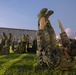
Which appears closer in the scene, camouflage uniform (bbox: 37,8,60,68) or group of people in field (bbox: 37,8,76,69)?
group of people in field (bbox: 37,8,76,69)

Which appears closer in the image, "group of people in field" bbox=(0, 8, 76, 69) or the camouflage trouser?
"group of people in field" bbox=(0, 8, 76, 69)

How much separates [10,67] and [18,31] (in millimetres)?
94536

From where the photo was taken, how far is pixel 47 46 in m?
13.3

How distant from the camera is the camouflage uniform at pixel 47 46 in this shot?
12711mm

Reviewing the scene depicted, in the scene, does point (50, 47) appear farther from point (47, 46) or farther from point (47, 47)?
point (47, 46)

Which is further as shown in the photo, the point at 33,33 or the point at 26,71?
the point at 33,33

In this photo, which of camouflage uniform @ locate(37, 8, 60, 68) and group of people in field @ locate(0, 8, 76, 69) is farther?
camouflage uniform @ locate(37, 8, 60, 68)

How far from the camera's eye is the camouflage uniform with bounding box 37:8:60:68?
12.7 metres

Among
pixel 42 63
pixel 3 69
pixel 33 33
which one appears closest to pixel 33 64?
pixel 42 63

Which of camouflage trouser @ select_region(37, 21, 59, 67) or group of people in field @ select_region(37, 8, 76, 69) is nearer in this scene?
group of people in field @ select_region(37, 8, 76, 69)

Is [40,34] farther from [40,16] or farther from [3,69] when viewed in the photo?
[3,69]

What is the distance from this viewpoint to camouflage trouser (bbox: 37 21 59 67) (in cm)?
1271

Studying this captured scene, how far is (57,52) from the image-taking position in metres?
12.8

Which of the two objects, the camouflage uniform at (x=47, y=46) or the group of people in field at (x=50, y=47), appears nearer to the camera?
the group of people in field at (x=50, y=47)
